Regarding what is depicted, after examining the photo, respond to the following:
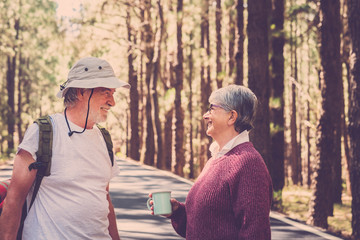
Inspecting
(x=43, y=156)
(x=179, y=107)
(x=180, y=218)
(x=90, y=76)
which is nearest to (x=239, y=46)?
(x=179, y=107)

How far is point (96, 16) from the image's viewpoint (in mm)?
32875

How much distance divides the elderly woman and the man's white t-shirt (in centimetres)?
62

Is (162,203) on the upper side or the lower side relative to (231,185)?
Result: lower

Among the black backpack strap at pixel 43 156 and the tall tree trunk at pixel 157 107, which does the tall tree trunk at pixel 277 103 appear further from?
the black backpack strap at pixel 43 156

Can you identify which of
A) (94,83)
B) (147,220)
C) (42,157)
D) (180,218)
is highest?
(94,83)

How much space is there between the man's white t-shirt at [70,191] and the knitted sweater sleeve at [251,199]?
864mm

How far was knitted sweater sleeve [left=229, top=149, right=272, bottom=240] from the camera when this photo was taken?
137 inches

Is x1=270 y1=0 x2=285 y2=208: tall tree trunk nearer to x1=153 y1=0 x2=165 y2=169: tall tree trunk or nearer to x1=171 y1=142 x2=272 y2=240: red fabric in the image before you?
x1=153 y1=0 x2=165 y2=169: tall tree trunk

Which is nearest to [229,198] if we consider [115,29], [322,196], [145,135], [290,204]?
[322,196]

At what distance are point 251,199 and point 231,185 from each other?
182 millimetres

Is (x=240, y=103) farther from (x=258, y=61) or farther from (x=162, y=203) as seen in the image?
(x=258, y=61)

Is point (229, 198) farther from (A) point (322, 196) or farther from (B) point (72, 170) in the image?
(A) point (322, 196)

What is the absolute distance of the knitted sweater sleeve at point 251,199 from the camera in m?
3.47

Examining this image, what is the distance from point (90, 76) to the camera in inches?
152
